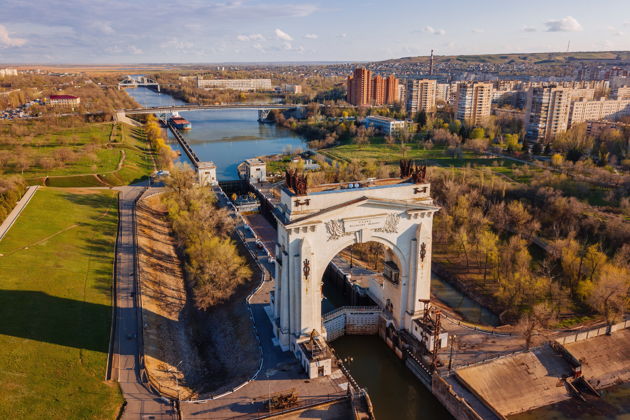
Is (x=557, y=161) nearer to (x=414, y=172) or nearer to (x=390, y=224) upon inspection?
(x=414, y=172)

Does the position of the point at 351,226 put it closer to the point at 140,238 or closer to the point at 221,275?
the point at 221,275

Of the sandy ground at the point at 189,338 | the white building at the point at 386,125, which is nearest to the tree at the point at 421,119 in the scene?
the white building at the point at 386,125

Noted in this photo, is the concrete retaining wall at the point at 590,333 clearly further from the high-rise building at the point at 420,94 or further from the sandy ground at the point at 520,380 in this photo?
the high-rise building at the point at 420,94

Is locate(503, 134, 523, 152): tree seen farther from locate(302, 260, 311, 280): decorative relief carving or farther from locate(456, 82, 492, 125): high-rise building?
locate(302, 260, 311, 280): decorative relief carving

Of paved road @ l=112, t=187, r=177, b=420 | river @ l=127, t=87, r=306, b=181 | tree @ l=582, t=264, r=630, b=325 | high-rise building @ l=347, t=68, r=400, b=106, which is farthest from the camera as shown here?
high-rise building @ l=347, t=68, r=400, b=106

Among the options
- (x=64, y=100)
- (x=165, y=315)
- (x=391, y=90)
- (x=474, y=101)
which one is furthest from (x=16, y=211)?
(x=391, y=90)

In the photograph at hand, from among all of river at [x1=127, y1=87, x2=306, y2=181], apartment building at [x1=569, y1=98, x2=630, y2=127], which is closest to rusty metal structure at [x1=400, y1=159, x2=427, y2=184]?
river at [x1=127, y1=87, x2=306, y2=181]
